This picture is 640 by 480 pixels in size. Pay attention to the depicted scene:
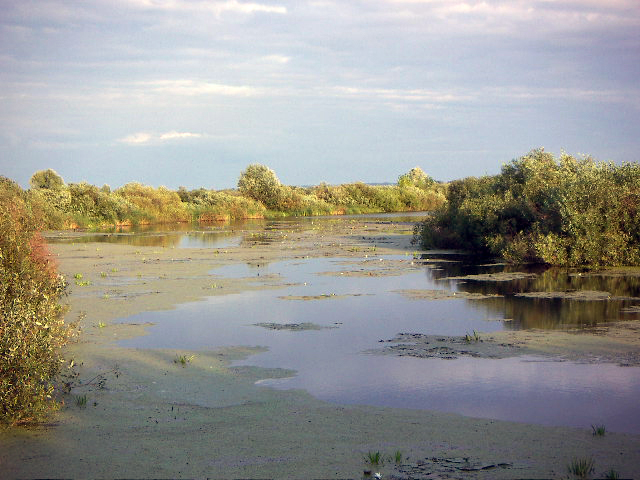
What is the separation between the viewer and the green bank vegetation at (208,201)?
6094 cm

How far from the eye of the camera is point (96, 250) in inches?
1421

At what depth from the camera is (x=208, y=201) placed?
7531 centimetres

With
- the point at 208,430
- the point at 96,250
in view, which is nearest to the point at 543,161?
the point at 96,250

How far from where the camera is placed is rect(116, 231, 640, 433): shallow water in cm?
1001

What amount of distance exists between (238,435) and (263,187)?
76723mm

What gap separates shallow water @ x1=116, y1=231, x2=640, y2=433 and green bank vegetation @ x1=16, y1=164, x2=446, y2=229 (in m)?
30.7

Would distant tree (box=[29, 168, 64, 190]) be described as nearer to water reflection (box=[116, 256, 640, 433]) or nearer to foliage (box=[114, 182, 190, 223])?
foliage (box=[114, 182, 190, 223])

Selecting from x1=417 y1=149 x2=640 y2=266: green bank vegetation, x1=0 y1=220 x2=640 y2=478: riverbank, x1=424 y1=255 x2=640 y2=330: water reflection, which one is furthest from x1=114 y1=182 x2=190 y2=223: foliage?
x1=0 y1=220 x2=640 y2=478: riverbank

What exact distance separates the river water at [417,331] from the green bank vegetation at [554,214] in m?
1.46

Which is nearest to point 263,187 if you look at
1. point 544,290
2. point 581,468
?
point 544,290

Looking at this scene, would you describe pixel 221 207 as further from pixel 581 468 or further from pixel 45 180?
pixel 581 468

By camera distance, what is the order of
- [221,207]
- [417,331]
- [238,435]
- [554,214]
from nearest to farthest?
[238,435], [417,331], [554,214], [221,207]

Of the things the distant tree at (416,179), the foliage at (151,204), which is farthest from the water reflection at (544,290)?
the distant tree at (416,179)

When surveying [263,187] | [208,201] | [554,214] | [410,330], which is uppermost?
[263,187]
